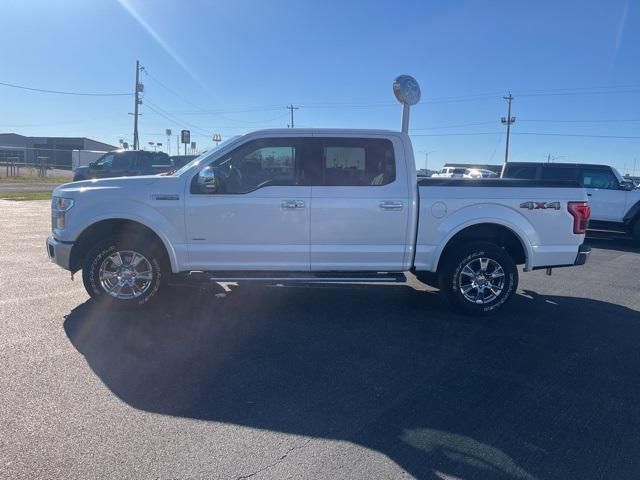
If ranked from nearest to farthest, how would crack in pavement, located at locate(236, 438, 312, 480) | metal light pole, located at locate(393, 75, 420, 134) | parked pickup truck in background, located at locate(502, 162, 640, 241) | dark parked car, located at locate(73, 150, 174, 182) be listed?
crack in pavement, located at locate(236, 438, 312, 480) < metal light pole, located at locate(393, 75, 420, 134) < parked pickup truck in background, located at locate(502, 162, 640, 241) < dark parked car, located at locate(73, 150, 174, 182)

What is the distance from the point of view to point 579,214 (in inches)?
228

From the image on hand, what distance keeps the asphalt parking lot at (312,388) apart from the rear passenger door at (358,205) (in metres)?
0.69

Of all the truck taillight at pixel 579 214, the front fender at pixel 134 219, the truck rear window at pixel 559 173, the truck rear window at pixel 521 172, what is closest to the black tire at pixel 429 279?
the truck taillight at pixel 579 214

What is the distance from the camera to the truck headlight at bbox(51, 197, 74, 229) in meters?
5.48

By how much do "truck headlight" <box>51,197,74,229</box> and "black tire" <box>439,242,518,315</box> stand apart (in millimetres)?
4348

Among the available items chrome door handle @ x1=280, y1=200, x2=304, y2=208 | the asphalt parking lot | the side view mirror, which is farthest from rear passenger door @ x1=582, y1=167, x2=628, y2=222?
the side view mirror

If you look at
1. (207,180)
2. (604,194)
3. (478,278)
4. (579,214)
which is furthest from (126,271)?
(604,194)

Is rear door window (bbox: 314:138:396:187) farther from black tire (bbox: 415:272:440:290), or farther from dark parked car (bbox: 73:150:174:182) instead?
dark parked car (bbox: 73:150:174:182)

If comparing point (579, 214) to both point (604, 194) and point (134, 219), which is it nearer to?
point (134, 219)

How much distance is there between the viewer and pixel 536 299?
667 cm

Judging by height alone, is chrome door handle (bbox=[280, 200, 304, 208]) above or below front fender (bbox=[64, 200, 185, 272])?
above

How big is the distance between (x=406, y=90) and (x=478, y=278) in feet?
10.3

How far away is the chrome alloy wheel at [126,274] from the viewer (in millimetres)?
5543

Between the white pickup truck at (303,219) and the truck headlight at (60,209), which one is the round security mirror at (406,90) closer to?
the white pickup truck at (303,219)
